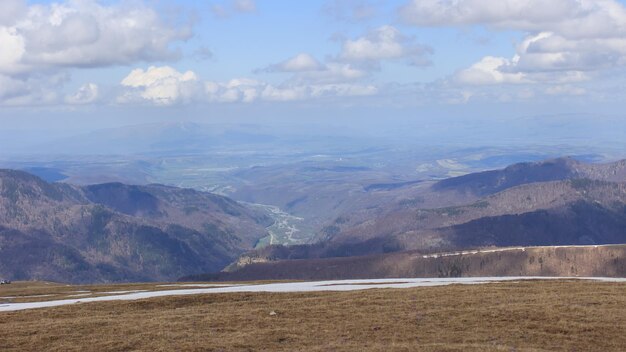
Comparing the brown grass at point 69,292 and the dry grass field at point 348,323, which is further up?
the dry grass field at point 348,323

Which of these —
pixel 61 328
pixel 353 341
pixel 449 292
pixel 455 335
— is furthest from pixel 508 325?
pixel 61 328

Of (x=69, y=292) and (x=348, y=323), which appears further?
(x=69, y=292)

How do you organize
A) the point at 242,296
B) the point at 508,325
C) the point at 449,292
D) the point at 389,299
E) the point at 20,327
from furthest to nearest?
the point at 242,296, the point at 449,292, the point at 389,299, the point at 20,327, the point at 508,325

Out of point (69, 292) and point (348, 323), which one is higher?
point (348, 323)

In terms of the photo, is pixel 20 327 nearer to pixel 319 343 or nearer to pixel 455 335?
pixel 319 343

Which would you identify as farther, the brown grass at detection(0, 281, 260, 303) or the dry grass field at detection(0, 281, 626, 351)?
the brown grass at detection(0, 281, 260, 303)

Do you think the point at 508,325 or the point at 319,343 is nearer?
the point at 319,343

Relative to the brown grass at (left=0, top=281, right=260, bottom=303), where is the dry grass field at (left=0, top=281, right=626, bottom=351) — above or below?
above

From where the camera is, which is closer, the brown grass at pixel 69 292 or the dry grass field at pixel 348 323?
the dry grass field at pixel 348 323
